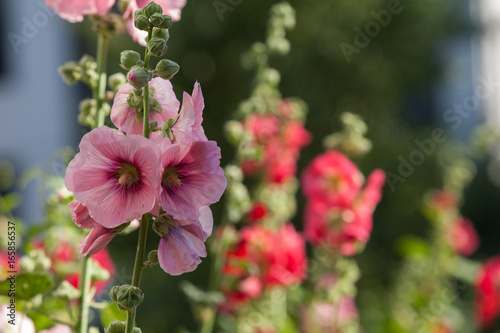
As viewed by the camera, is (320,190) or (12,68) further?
(12,68)

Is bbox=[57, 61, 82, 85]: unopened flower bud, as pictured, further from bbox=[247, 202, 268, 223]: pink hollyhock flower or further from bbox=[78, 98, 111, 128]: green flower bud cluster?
bbox=[247, 202, 268, 223]: pink hollyhock flower

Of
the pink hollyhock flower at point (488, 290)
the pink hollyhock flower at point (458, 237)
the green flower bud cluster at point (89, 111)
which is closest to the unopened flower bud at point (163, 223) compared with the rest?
the green flower bud cluster at point (89, 111)

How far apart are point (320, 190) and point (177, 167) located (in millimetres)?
790

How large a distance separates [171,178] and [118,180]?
39 mm

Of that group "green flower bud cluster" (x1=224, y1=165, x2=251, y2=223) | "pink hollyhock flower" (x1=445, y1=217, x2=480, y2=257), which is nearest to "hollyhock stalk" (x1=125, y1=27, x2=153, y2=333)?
"green flower bud cluster" (x1=224, y1=165, x2=251, y2=223)

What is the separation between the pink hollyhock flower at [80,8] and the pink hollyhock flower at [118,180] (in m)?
0.21

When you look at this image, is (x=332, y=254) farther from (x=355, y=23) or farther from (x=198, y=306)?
(x=355, y=23)

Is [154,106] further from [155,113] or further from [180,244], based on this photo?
[180,244]

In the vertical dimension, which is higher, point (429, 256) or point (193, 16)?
point (429, 256)

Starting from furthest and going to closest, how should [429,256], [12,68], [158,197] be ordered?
[12,68], [429,256], [158,197]

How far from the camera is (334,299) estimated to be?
1223 millimetres

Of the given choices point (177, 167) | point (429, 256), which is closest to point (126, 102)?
point (177, 167)

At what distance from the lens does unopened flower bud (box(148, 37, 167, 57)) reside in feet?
1.37

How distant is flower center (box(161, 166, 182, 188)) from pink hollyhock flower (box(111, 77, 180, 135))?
0.05 m
